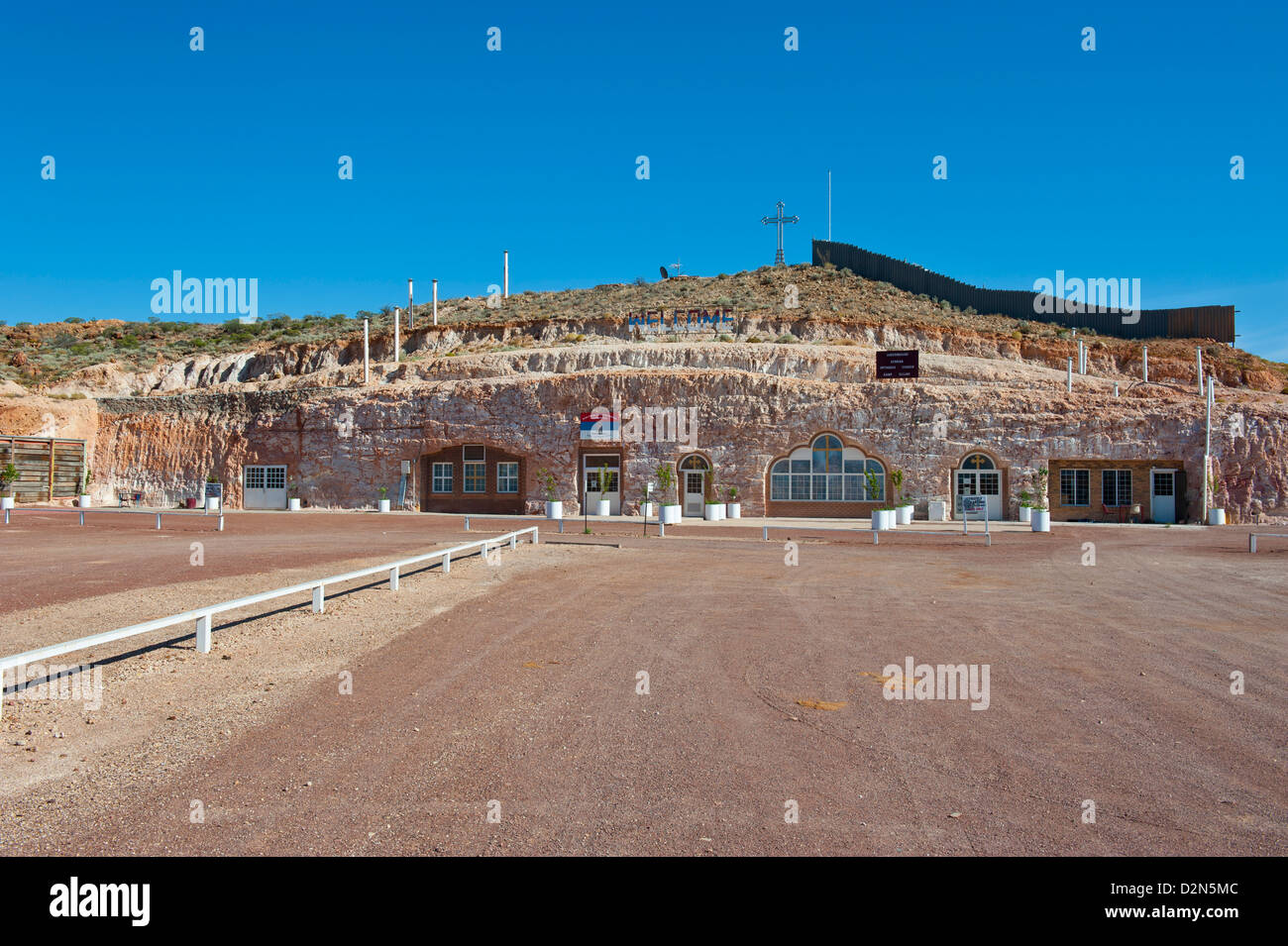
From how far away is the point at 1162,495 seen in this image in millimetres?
33750

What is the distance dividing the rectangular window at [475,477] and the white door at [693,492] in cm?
1060

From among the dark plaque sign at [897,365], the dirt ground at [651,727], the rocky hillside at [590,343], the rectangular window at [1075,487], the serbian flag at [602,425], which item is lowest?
the dirt ground at [651,727]

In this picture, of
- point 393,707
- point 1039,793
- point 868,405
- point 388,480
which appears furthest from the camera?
point 388,480

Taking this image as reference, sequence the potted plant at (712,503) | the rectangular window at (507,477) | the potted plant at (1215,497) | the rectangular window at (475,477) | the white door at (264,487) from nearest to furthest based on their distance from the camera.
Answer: the potted plant at (1215,497), the potted plant at (712,503), the rectangular window at (507,477), the rectangular window at (475,477), the white door at (264,487)

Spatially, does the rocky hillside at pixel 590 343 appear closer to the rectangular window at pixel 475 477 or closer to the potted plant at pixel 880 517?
the rectangular window at pixel 475 477

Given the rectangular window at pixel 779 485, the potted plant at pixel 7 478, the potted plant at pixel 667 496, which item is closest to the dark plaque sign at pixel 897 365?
the rectangular window at pixel 779 485

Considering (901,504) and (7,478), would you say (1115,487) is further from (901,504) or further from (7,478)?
(7,478)

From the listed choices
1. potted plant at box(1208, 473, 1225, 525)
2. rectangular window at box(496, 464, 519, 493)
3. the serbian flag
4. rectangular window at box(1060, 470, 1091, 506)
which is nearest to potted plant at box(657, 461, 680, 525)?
the serbian flag

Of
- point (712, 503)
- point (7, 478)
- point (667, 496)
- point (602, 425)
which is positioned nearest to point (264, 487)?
point (7, 478)

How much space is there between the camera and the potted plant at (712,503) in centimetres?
3519

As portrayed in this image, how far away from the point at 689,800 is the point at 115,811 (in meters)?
3.28
